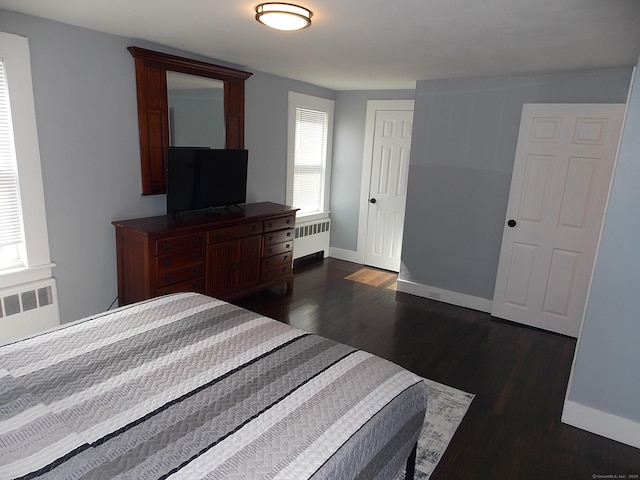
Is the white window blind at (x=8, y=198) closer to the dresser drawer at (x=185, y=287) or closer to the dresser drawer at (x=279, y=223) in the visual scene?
the dresser drawer at (x=185, y=287)

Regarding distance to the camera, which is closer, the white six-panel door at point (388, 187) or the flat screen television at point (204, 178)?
the flat screen television at point (204, 178)

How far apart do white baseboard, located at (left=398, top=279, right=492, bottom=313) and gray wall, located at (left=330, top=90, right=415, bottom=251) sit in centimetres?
127

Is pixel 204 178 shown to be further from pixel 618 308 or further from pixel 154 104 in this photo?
pixel 618 308

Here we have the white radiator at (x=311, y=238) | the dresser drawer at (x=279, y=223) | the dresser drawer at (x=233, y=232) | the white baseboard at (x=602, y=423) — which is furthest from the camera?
the white radiator at (x=311, y=238)

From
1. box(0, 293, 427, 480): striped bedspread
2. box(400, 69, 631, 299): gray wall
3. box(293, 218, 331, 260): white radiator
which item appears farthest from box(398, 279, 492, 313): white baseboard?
box(0, 293, 427, 480): striped bedspread

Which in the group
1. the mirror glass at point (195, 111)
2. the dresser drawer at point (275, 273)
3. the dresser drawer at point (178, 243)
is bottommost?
the dresser drawer at point (275, 273)

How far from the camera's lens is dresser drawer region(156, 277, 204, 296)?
10.4 ft

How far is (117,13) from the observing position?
243 centimetres

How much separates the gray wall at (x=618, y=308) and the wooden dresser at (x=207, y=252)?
2690mm

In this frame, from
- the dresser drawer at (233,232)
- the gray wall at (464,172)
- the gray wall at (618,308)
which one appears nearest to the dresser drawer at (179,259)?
the dresser drawer at (233,232)

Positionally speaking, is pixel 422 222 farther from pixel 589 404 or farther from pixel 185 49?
pixel 185 49

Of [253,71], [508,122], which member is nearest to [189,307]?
[253,71]

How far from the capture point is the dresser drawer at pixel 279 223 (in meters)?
4.01

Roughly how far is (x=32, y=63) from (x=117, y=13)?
26.7 inches
